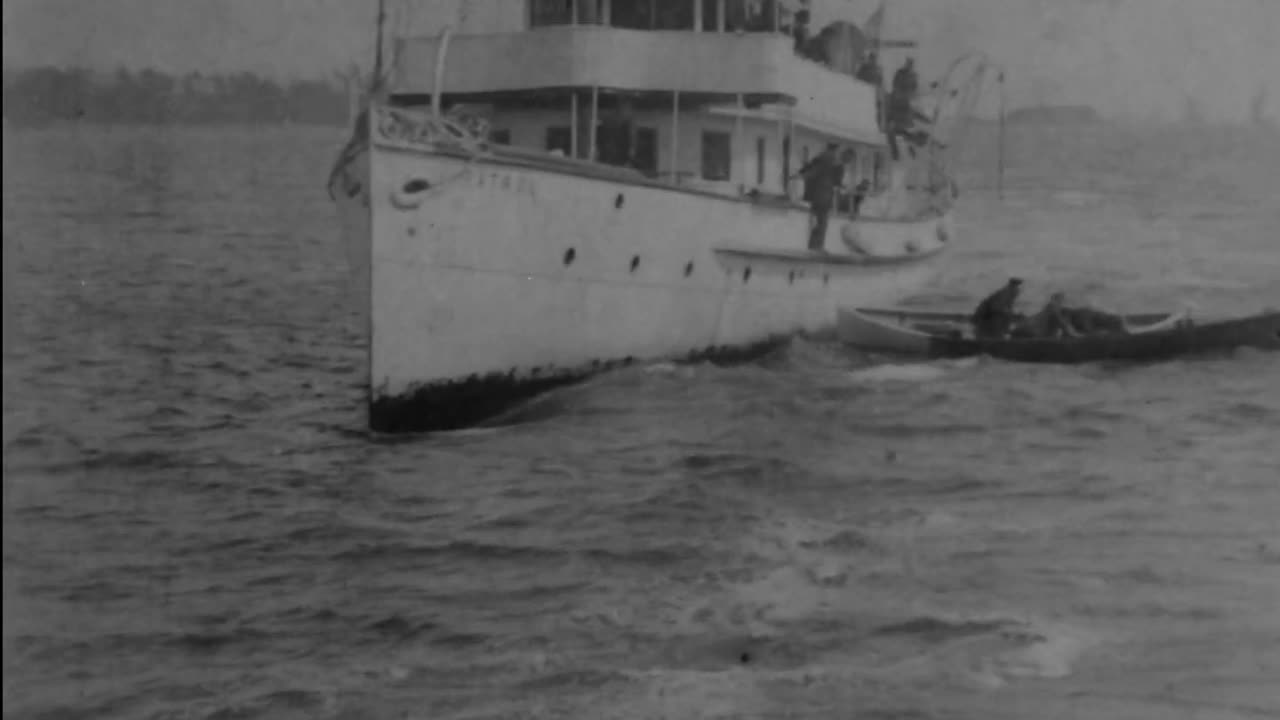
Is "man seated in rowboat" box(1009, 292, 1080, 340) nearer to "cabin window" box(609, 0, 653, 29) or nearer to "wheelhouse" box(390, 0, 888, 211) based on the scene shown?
"wheelhouse" box(390, 0, 888, 211)

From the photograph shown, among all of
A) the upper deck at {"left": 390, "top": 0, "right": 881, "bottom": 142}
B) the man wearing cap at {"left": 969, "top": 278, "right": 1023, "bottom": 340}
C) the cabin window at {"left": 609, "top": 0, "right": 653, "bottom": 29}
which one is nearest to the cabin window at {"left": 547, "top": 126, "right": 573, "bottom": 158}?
the upper deck at {"left": 390, "top": 0, "right": 881, "bottom": 142}

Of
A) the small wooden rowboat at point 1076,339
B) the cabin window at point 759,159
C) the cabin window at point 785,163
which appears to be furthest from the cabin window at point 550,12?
the small wooden rowboat at point 1076,339

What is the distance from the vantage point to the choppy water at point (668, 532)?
634 cm

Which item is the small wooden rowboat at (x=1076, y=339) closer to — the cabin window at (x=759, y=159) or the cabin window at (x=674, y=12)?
the cabin window at (x=759, y=159)

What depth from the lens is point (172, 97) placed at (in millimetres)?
8188

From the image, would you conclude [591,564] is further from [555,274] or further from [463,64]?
[463,64]

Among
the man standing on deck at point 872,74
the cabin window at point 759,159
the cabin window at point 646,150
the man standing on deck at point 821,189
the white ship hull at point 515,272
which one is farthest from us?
the man standing on deck at point 872,74

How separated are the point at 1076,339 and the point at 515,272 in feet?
18.1

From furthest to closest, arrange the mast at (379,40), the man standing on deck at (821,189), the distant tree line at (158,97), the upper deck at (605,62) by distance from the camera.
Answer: the man standing on deck at (821,189), the upper deck at (605,62), the mast at (379,40), the distant tree line at (158,97)

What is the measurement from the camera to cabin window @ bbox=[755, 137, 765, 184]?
1678cm

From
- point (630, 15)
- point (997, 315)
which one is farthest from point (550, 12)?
point (997, 315)

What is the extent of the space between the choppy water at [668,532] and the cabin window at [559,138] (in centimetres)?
311

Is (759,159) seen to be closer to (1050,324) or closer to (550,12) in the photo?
(550,12)

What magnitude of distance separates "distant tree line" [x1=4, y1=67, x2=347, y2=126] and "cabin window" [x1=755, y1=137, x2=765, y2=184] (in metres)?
7.28
